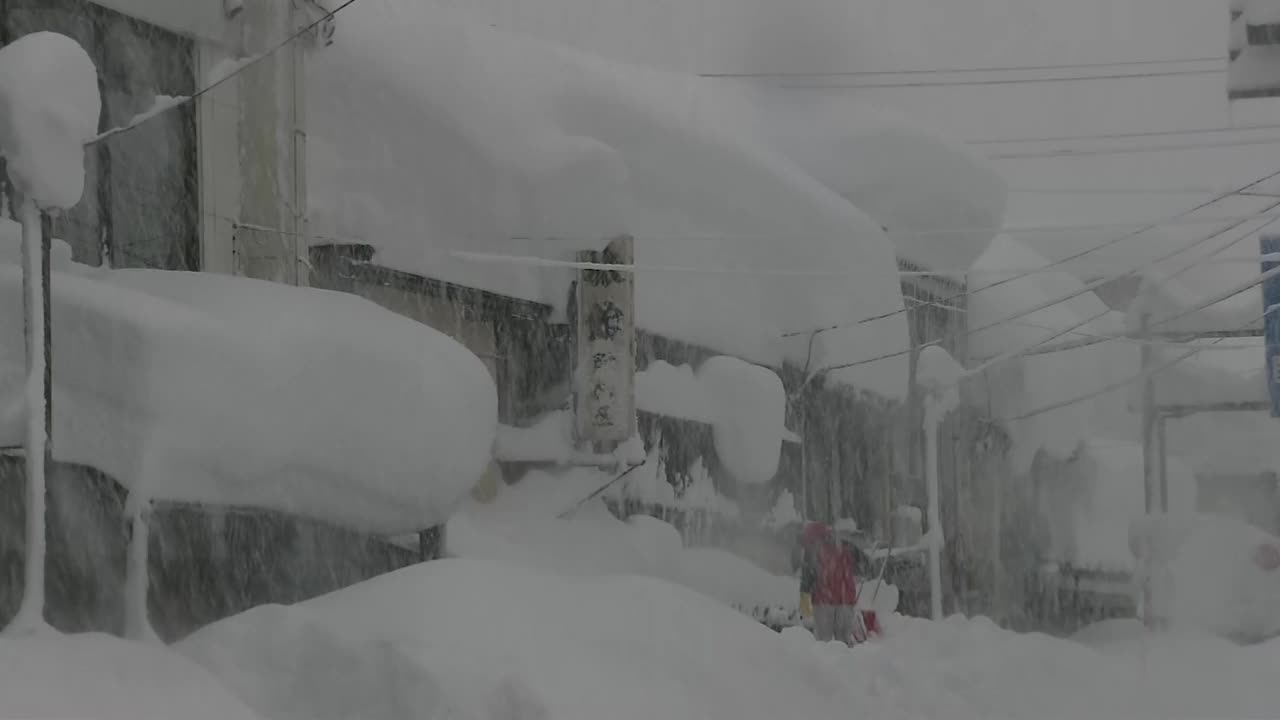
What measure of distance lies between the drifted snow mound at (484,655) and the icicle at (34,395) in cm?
87

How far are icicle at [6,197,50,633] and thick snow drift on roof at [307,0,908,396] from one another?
5.77 metres

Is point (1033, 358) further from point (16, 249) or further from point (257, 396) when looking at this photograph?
point (16, 249)

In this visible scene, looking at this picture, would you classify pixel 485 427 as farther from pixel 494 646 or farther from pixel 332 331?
pixel 494 646

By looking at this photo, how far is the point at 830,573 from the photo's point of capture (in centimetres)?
1588

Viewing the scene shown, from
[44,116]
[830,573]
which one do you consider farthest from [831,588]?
[44,116]

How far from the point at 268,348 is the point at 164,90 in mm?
3511

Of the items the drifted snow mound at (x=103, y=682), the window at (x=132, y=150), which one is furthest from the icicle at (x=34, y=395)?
the window at (x=132, y=150)

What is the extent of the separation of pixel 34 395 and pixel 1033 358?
2443 cm

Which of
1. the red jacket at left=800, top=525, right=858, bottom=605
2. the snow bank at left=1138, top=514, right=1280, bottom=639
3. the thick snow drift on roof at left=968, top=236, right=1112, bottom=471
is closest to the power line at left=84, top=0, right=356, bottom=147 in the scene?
the red jacket at left=800, top=525, right=858, bottom=605

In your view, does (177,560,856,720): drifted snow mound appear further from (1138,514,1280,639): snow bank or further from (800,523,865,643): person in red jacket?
(1138,514,1280,639): snow bank

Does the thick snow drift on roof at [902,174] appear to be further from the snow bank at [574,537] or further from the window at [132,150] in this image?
the window at [132,150]

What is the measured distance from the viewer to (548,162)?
583 inches

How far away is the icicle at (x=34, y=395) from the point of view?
7.34 m

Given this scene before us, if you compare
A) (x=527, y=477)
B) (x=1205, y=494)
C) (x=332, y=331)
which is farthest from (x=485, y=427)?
(x=1205, y=494)
